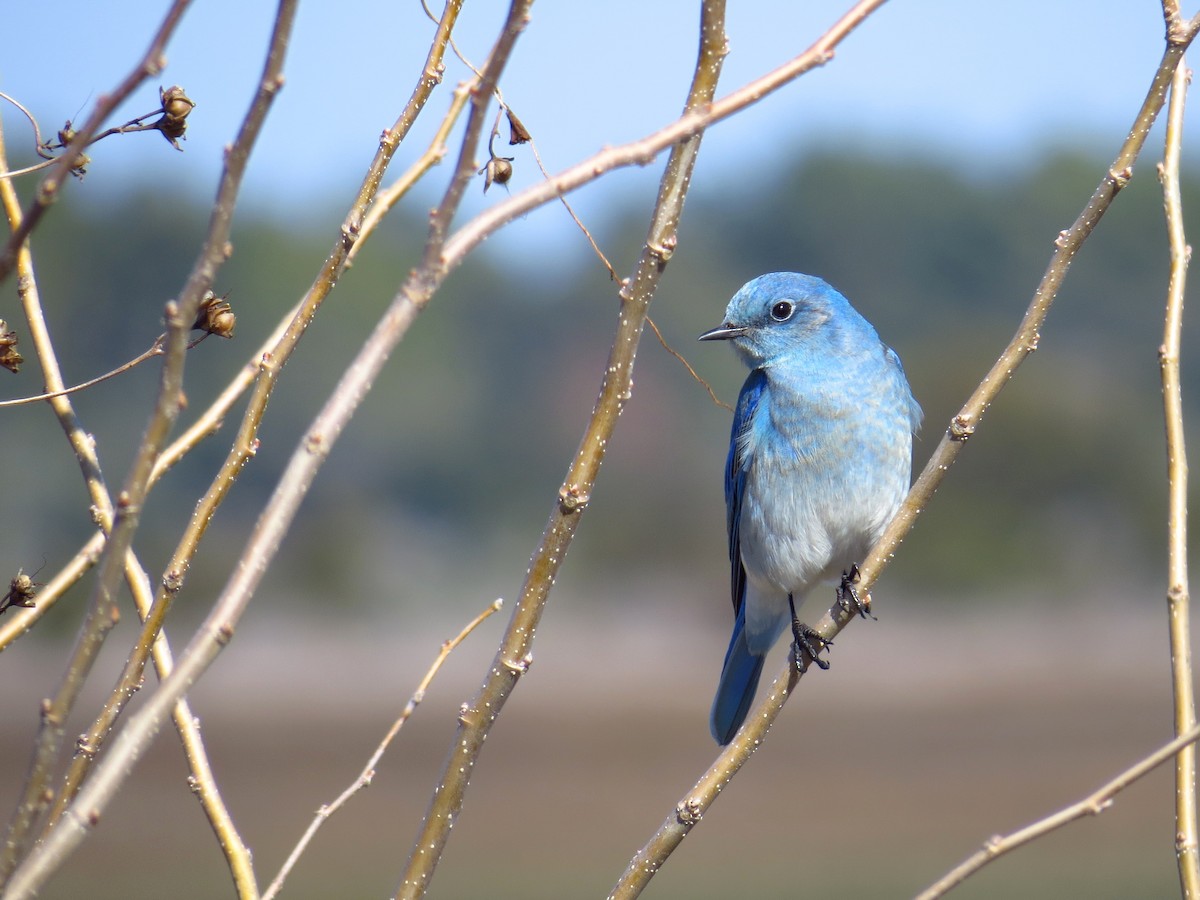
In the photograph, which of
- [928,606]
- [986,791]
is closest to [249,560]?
[986,791]

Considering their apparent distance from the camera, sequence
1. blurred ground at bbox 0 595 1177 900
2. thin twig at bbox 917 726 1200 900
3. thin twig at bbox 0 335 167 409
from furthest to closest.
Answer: blurred ground at bbox 0 595 1177 900 < thin twig at bbox 0 335 167 409 < thin twig at bbox 917 726 1200 900

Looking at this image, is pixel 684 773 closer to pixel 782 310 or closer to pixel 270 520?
pixel 782 310

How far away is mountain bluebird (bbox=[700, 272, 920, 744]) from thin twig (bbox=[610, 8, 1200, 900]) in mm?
1929

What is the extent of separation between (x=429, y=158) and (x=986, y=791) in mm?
22489

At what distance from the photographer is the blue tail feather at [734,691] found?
5566 millimetres

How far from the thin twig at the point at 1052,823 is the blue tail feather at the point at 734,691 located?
11.8 ft

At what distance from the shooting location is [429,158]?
245cm

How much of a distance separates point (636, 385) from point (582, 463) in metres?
72.3

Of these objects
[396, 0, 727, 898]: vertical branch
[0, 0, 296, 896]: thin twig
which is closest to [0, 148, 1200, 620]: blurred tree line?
[396, 0, 727, 898]: vertical branch

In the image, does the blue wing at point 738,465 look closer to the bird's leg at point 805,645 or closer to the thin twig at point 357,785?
the bird's leg at point 805,645

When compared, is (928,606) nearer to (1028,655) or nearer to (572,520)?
(1028,655)

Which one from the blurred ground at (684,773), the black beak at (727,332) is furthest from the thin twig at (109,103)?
the blurred ground at (684,773)

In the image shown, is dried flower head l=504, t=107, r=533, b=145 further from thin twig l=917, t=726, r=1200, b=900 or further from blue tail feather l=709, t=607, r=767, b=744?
blue tail feather l=709, t=607, r=767, b=744

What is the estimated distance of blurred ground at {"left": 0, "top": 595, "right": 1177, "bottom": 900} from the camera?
803 inches
